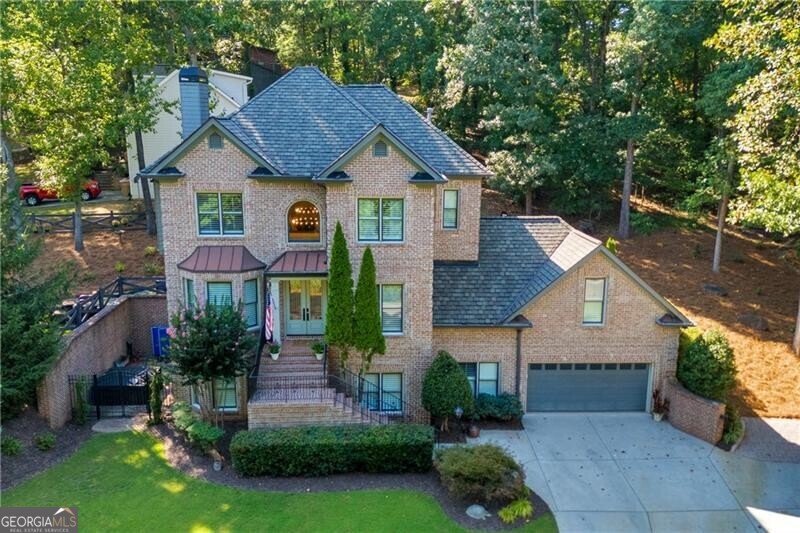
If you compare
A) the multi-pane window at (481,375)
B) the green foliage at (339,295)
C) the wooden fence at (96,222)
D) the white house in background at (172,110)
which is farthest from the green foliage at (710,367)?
the white house in background at (172,110)

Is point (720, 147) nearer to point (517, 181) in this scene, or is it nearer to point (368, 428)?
point (517, 181)

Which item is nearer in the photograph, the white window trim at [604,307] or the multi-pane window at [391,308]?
the multi-pane window at [391,308]

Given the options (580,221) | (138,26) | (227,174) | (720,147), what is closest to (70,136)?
(138,26)

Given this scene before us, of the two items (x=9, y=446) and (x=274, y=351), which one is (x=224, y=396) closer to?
(x=274, y=351)

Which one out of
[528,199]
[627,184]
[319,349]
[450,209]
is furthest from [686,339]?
[528,199]

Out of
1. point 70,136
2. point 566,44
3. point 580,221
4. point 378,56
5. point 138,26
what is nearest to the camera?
point 70,136

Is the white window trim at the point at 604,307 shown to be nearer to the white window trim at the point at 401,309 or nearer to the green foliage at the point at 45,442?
the white window trim at the point at 401,309
